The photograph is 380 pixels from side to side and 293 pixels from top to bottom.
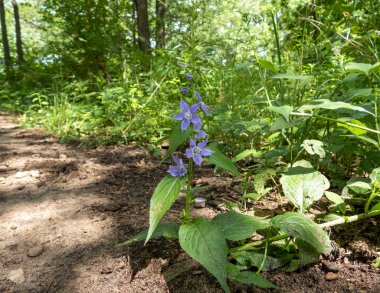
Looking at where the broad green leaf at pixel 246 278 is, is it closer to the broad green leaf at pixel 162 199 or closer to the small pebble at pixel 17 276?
the broad green leaf at pixel 162 199

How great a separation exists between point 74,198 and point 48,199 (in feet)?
0.60

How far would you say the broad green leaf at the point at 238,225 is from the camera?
119cm

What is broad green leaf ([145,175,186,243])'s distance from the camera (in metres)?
1.05

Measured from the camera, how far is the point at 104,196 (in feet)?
7.23

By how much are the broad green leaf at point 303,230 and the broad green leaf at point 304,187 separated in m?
0.14

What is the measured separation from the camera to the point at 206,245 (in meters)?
1.06

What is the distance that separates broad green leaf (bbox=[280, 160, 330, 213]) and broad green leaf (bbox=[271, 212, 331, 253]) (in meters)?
0.14

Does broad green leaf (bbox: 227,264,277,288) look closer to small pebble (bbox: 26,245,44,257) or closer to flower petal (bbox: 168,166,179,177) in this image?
flower petal (bbox: 168,166,179,177)

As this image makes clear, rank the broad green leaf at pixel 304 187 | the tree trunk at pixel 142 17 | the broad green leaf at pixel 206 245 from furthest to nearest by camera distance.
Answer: the tree trunk at pixel 142 17
the broad green leaf at pixel 304 187
the broad green leaf at pixel 206 245

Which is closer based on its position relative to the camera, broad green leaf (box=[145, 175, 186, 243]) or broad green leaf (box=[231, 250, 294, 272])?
broad green leaf (box=[145, 175, 186, 243])

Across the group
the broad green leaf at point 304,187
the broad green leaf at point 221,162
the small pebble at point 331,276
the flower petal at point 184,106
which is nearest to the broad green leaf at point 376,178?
the broad green leaf at point 304,187

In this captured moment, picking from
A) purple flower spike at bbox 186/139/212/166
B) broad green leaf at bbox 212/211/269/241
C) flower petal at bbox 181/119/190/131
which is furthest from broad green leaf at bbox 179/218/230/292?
flower petal at bbox 181/119/190/131

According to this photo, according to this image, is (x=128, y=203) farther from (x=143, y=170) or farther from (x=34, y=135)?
(x=34, y=135)

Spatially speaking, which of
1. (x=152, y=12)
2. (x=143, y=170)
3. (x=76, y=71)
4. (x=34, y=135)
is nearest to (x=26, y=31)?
(x=152, y=12)
